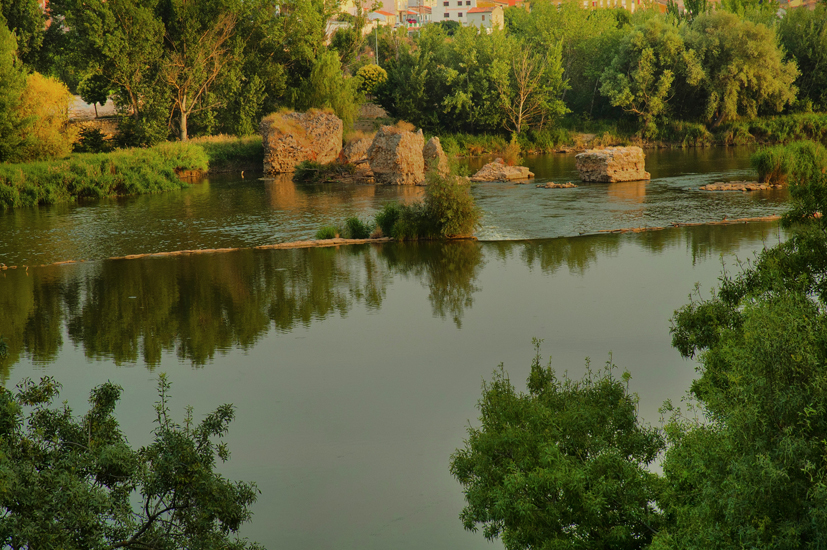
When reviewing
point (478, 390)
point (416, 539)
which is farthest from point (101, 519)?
point (478, 390)

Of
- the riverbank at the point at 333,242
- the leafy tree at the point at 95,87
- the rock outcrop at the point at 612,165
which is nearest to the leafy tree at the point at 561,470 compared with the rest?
the riverbank at the point at 333,242

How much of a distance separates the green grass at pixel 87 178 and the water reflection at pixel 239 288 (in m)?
13.5

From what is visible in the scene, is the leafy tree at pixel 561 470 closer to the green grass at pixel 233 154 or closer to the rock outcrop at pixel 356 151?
the rock outcrop at pixel 356 151

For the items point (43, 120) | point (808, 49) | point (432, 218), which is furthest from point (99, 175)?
point (808, 49)

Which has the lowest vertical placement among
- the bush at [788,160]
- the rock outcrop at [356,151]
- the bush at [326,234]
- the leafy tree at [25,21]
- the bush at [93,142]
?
the bush at [326,234]

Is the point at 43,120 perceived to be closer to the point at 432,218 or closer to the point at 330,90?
the point at 330,90

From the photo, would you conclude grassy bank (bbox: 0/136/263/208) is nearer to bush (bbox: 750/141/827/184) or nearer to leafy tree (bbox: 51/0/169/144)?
leafy tree (bbox: 51/0/169/144)

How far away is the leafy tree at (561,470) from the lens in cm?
616

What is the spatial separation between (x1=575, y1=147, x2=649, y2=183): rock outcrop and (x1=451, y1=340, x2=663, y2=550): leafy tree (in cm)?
2590

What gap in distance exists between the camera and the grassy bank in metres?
31.1

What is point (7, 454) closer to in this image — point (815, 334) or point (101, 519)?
point (101, 519)

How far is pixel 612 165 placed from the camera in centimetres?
3297

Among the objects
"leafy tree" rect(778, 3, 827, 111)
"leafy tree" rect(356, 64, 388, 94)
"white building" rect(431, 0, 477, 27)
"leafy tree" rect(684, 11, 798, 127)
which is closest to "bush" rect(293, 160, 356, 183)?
"leafy tree" rect(356, 64, 388, 94)

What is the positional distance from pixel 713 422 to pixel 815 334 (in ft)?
5.13
